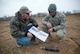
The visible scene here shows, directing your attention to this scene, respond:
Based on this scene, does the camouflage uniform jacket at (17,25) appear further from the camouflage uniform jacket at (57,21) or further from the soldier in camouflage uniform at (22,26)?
the camouflage uniform jacket at (57,21)

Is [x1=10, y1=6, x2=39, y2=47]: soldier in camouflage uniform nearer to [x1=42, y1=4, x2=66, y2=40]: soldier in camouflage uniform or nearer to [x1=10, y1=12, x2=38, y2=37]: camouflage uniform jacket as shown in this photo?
[x1=10, y1=12, x2=38, y2=37]: camouflage uniform jacket

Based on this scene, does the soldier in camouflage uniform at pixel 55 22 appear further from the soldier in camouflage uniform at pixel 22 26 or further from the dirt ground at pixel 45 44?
the soldier in camouflage uniform at pixel 22 26

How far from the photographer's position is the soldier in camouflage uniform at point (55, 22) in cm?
490

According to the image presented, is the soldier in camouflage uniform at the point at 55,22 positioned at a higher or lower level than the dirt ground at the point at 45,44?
higher

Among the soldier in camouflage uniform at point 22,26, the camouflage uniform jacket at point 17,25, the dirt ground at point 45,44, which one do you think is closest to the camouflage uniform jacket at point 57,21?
the dirt ground at point 45,44

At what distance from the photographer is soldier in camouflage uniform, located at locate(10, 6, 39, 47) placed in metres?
4.47

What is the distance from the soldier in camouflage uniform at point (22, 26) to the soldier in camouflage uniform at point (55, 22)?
0.51 metres

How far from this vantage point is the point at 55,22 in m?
5.15

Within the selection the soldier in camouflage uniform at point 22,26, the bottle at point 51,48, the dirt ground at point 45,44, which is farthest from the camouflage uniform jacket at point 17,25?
the bottle at point 51,48

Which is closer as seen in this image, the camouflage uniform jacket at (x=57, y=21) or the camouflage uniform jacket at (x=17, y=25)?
the camouflage uniform jacket at (x=17, y=25)

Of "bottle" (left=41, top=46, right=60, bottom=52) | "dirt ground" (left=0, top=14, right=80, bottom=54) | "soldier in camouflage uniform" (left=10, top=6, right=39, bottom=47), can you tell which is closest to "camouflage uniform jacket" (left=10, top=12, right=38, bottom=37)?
"soldier in camouflage uniform" (left=10, top=6, right=39, bottom=47)

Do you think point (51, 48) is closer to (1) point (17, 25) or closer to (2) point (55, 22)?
(2) point (55, 22)

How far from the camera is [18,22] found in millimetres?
4586

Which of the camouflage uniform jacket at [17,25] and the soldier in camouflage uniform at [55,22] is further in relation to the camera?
→ the soldier in camouflage uniform at [55,22]
